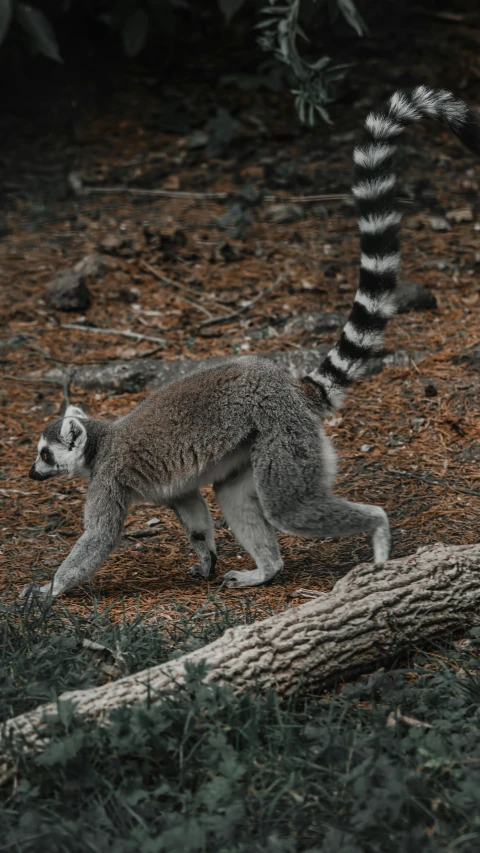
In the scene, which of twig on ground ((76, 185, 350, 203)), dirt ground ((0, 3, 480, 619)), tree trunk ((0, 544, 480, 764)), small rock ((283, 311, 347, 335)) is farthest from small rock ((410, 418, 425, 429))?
twig on ground ((76, 185, 350, 203))

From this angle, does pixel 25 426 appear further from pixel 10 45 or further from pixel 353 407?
pixel 10 45

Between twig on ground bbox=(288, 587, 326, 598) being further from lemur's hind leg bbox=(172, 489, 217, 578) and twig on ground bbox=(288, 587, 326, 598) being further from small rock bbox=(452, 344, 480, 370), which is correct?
small rock bbox=(452, 344, 480, 370)

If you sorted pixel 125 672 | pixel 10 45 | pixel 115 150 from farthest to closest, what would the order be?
pixel 115 150
pixel 10 45
pixel 125 672

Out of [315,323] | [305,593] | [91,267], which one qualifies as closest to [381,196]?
[305,593]

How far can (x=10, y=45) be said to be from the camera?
31.5 ft

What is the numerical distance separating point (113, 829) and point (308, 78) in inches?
253

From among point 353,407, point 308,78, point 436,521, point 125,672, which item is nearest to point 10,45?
point 308,78

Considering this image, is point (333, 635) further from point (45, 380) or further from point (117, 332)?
point (117, 332)

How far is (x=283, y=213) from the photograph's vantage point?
914 centimetres

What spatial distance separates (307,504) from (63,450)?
4.71 feet

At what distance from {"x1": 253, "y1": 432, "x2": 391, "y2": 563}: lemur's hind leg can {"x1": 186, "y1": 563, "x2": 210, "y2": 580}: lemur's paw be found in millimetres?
636

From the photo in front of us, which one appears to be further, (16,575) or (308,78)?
(308,78)

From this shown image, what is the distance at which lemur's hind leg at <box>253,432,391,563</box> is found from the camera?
4684 mm

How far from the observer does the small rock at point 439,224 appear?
8.67 metres
